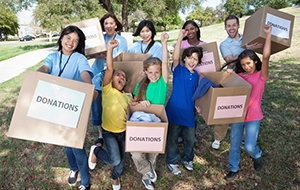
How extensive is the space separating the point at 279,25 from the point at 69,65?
2.54m

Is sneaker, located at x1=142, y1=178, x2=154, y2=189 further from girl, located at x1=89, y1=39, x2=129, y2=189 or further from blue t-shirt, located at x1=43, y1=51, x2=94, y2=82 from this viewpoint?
blue t-shirt, located at x1=43, y1=51, x2=94, y2=82

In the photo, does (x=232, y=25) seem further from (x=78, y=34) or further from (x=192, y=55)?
(x=78, y=34)

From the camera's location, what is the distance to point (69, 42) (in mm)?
1892

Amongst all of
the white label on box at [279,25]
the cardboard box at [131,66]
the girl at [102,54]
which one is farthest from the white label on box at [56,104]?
the white label on box at [279,25]

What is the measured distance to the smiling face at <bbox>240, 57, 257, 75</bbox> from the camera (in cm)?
210

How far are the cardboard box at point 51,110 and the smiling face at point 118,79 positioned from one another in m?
0.67

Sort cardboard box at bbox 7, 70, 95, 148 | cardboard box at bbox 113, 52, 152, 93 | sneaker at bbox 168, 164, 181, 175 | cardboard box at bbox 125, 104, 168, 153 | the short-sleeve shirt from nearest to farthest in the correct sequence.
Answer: cardboard box at bbox 7, 70, 95, 148
cardboard box at bbox 125, 104, 168, 153
the short-sleeve shirt
cardboard box at bbox 113, 52, 152, 93
sneaker at bbox 168, 164, 181, 175

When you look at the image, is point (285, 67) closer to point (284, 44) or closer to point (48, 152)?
point (284, 44)

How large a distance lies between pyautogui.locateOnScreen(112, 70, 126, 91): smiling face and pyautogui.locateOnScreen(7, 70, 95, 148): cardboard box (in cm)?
67

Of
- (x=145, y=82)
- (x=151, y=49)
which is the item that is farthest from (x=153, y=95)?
(x=151, y=49)

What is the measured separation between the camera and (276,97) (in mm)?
4559

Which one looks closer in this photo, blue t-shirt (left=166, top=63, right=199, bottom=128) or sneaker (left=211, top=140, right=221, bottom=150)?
blue t-shirt (left=166, top=63, right=199, bottom=128)

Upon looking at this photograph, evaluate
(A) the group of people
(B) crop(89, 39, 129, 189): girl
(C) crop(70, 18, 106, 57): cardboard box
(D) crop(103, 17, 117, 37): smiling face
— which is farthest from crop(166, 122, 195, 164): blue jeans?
(D) crop(103, 17, 117, 37): smiling face

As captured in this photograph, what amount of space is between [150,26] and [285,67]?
6.46m
